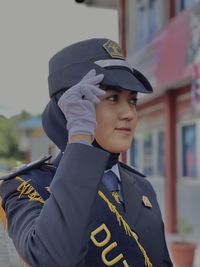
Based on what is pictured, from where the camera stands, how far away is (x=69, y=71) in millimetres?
843

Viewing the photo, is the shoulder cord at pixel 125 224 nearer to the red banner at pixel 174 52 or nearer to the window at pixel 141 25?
the red banner at pixel 174 52

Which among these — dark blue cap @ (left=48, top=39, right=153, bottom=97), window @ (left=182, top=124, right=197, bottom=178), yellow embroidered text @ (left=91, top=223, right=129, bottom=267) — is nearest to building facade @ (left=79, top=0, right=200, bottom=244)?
window @ (left=182, top=124, right=197, bottom=178)

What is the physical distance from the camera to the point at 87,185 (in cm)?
73

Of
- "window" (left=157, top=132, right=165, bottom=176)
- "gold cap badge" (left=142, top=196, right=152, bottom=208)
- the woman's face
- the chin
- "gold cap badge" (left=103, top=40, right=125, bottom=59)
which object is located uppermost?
"gold cap badge" (left=103, top=40, right=125, bottom=59)

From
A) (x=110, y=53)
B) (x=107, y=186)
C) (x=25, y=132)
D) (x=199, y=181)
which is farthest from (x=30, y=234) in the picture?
(x=199, y=181)

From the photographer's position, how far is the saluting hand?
29.4 inches

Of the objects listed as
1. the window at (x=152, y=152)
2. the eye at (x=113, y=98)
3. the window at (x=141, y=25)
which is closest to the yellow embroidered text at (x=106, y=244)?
the eye at (x=113, y=98)

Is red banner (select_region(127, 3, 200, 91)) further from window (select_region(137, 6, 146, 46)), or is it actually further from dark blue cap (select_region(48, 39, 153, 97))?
dark blue cap (select_region(48, 39, 153, 97))

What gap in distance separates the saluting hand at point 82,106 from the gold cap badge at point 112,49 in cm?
13

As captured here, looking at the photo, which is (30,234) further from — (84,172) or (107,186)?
(107,186)

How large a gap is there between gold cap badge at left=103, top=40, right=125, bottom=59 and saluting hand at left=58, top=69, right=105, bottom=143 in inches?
5.1

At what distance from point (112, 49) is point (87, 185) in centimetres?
27

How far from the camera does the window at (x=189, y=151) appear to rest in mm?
5758

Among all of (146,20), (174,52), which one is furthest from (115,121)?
(146,20)
